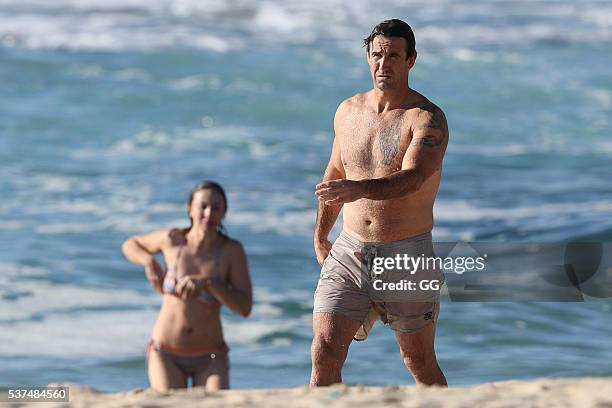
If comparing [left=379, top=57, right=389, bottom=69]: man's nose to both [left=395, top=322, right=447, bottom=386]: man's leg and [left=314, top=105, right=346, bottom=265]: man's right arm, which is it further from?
[left=395, top=322, right=447, bottom=386]: man's leg

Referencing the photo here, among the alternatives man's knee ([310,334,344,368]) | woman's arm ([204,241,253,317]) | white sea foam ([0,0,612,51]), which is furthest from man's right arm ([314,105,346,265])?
white sea foam ([0,0,612,51])

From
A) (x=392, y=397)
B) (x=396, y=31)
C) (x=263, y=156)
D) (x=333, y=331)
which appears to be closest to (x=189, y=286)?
(x=333, y=331)

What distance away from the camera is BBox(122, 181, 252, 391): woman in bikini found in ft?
22.1

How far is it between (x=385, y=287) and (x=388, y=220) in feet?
0.92

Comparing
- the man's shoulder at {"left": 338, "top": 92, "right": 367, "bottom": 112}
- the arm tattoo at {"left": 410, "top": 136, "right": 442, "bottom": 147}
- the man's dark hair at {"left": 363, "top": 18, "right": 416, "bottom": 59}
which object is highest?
the man's dark hair at {"left": 363, "top": 18, "right": 416, "bottom": 59}

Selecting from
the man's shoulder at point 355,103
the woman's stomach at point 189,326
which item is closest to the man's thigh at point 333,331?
the man's shoulder at point 355,103

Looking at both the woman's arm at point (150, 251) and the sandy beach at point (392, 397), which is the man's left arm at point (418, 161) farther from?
the woman's arm at point (150, 251)

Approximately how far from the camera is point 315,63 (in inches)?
958

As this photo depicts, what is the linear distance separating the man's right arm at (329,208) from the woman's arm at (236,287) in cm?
119

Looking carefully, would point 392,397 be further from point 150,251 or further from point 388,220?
point 150,251

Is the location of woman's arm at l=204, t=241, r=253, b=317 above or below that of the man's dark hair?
below

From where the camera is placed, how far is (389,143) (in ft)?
17.3

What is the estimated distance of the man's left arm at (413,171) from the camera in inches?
189

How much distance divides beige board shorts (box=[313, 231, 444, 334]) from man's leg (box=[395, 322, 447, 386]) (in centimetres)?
3
